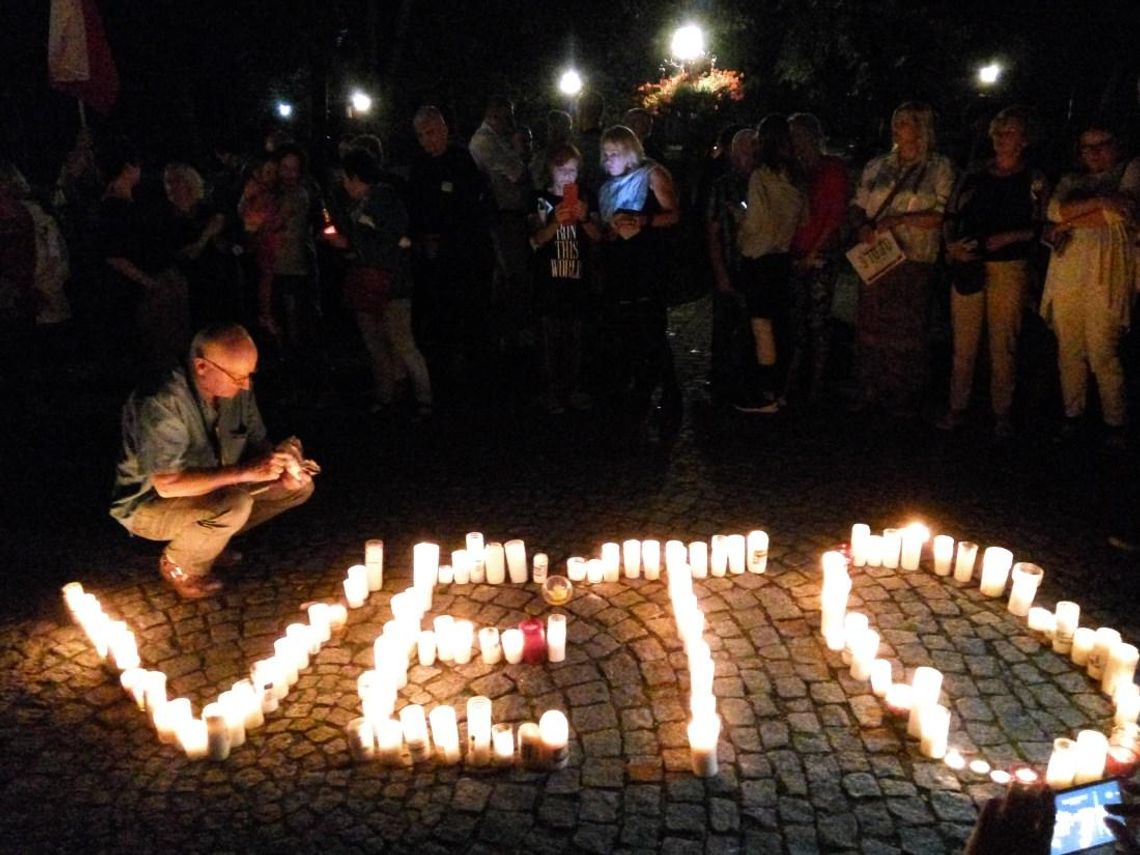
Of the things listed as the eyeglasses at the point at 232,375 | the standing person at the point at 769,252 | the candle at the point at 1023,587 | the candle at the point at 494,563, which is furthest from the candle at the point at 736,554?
the standing person at the point at 769,252

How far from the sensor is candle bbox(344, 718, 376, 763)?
13.5 feet

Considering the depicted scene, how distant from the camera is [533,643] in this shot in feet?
15.7

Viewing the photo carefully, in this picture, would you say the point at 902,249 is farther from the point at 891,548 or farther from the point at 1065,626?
the point at 1065,626

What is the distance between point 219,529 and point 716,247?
431 cm

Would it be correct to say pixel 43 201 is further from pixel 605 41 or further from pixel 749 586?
pixel 605 41

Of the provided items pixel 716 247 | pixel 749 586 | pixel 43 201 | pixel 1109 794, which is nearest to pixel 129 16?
pixel 43 201

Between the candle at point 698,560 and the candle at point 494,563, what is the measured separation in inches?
39.0

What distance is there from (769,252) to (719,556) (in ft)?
9.78

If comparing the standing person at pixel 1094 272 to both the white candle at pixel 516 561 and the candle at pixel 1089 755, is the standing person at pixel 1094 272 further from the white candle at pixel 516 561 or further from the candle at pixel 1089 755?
the white candle at pixel 516 561

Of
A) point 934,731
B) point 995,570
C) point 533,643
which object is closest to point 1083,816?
point 934,731

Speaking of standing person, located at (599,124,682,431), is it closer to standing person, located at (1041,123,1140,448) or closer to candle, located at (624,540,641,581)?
candle, located at (624,540,641,581)

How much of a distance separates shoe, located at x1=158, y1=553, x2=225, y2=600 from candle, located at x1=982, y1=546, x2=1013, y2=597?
3.94m

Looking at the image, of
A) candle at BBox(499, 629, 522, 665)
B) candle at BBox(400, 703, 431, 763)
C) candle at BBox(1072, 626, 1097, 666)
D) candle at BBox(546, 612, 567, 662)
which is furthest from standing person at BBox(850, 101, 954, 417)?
candle at BBox(400, 703, 431, 763)

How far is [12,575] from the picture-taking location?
587 cm
